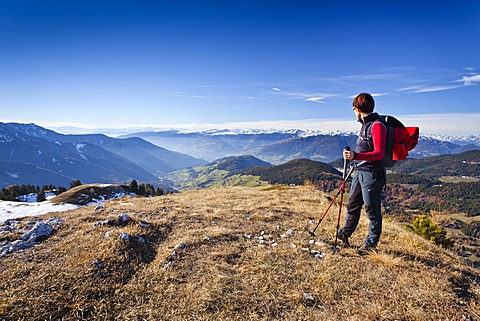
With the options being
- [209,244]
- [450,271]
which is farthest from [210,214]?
[450,271]

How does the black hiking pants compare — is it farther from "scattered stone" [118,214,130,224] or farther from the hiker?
"scattered stone" [118,214,130,224]

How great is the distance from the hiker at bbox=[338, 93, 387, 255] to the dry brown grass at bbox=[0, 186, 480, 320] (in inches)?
35.4

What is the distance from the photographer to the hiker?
17.9 feet

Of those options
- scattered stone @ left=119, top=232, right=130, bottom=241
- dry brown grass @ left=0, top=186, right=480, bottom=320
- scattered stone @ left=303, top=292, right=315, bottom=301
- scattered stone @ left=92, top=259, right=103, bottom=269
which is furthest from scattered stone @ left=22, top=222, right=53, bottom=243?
scattered stone @ left=303, top=292, right=315, bottom=301

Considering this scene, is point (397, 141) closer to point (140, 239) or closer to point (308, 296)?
point (308, 296)

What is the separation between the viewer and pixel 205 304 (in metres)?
4.19

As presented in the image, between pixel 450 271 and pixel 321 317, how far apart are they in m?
3.65

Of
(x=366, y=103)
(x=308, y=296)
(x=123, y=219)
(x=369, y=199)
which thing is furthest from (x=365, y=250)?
(x=123, y=219)

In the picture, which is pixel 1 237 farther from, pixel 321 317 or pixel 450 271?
pixel 450 271

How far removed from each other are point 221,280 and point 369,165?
4362mm

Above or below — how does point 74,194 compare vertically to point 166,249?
below

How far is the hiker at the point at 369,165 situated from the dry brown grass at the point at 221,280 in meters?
0.90

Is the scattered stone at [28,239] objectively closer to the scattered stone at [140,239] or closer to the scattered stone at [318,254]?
the scattered stone at [140,239]

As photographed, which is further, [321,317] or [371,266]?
[371,266]
